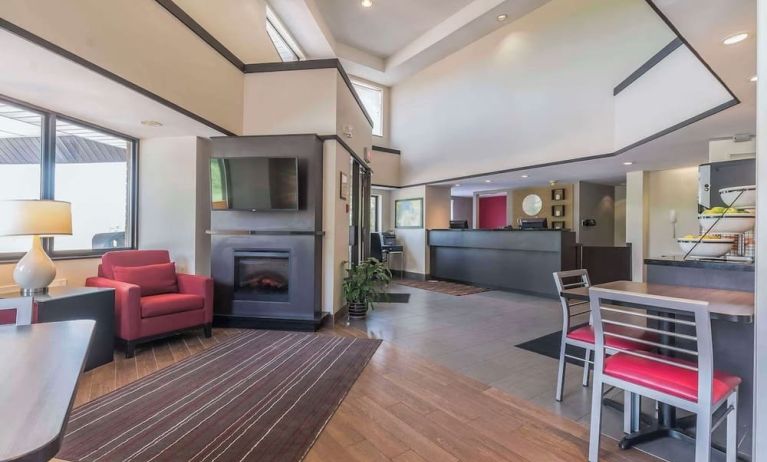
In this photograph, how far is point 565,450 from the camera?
74.7 inches

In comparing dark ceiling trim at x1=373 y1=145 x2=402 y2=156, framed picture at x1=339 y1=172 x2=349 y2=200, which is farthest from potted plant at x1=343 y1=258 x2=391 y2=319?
dark ceiling trim at x1=373 y1=145 x2=402 y2=156

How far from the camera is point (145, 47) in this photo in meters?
3.05

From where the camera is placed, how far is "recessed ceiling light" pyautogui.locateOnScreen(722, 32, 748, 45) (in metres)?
2.32

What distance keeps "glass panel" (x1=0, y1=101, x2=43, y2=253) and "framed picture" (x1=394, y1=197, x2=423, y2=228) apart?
655 cm

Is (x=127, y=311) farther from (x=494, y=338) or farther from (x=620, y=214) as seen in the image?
(x=620, y=214)

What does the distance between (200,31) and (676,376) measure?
184 inches

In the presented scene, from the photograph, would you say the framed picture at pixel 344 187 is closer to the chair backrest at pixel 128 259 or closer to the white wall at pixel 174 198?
the white wall at pixel 174 198

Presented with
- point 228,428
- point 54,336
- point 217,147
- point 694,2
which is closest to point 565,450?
point 228,428

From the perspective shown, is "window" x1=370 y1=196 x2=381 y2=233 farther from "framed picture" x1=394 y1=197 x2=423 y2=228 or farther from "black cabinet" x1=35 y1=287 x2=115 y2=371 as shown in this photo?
"black cabinet" x1=35 y1=287 x2=115 y2=371

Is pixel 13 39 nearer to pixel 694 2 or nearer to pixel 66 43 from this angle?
pixel 66 43

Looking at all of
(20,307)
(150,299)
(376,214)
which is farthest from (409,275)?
(20,307)

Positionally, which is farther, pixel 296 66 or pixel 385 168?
pixel 385 168

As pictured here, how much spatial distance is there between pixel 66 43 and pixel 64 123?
61.3 inches

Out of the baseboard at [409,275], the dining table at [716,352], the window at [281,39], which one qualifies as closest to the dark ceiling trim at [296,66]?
the window at [281,39]
